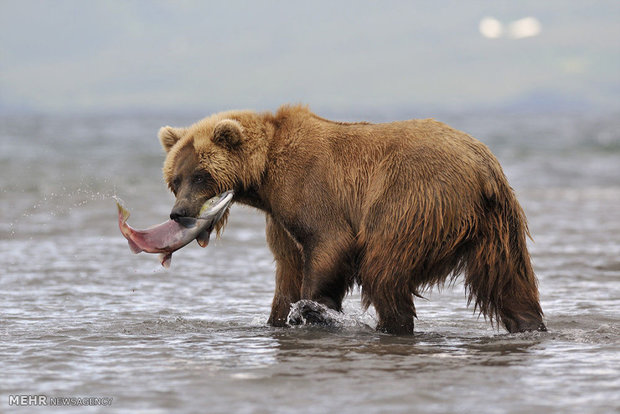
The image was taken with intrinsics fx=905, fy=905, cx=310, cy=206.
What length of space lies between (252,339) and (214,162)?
3.73 ft

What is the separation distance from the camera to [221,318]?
6.61 metres

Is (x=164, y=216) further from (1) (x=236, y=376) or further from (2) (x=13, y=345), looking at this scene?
(1) (x=236, y=376)

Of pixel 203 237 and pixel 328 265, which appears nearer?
pixel 328 265

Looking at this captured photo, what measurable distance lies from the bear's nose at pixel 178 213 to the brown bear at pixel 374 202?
11 millimetres

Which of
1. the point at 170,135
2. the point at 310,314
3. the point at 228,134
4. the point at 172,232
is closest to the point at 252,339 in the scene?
the point at 310,314

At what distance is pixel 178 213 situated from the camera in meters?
5.58

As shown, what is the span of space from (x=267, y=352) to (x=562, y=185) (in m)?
16.5

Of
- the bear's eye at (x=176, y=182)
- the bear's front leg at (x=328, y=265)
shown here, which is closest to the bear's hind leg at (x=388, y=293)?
the bear's front leg at (x=328, y=265)

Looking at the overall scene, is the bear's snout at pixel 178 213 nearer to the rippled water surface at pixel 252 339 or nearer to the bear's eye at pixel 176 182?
the bear's eye at pixel 176 182

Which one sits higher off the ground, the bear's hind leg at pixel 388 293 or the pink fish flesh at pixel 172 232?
the pink fish flesh at pixel 172 232

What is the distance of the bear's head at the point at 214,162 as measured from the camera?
5.70 m

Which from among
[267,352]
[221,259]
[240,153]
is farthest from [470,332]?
[221,259]

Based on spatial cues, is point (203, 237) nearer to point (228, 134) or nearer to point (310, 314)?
point (228, 134)

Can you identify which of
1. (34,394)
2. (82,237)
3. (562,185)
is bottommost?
(34,394)
